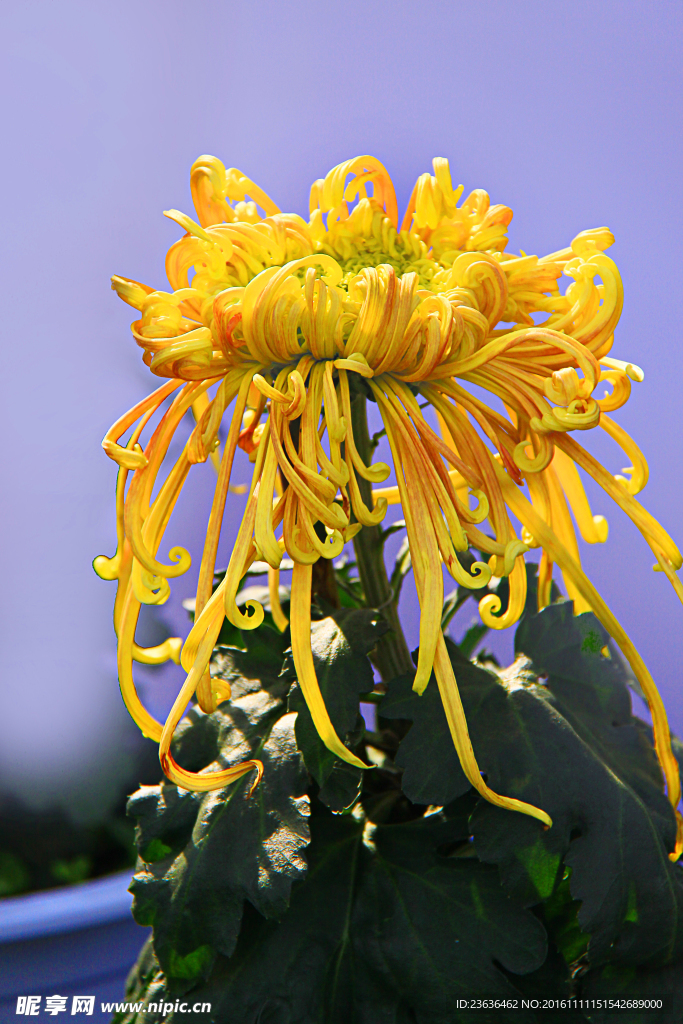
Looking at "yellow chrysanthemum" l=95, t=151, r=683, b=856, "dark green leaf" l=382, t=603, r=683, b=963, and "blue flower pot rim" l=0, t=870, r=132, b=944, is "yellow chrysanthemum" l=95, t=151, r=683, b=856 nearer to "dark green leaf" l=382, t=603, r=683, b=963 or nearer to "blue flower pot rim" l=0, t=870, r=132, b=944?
"dark green leaf" l=382, t=603, r=683, b=963

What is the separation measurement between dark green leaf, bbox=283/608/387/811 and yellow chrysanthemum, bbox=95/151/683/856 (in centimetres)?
5

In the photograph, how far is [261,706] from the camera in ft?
2.08

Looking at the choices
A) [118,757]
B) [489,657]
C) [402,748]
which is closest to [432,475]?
[402,748]

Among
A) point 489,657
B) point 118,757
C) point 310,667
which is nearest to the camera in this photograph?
point 310,667

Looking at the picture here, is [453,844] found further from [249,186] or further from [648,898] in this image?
[249,186]

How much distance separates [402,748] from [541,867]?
0.40ft

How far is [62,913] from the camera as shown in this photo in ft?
3.14

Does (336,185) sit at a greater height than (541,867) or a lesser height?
greater

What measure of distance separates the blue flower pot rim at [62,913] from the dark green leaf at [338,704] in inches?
20.7

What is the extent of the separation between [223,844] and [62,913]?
54 centimetres

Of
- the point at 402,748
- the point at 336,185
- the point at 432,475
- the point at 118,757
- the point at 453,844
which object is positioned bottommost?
the point at 118,757

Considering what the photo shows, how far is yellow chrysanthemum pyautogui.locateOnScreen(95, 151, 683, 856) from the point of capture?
1.60 ft

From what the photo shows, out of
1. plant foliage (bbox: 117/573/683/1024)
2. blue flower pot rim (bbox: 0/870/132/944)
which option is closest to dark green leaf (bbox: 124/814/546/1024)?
plant foliage (bbox: 117/573/683/1024)

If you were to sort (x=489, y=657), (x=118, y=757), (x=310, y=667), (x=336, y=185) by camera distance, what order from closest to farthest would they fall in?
(x=310, y=667) → (x=336, y=185) → (x=489, y=657) → (x=118, y=757)
